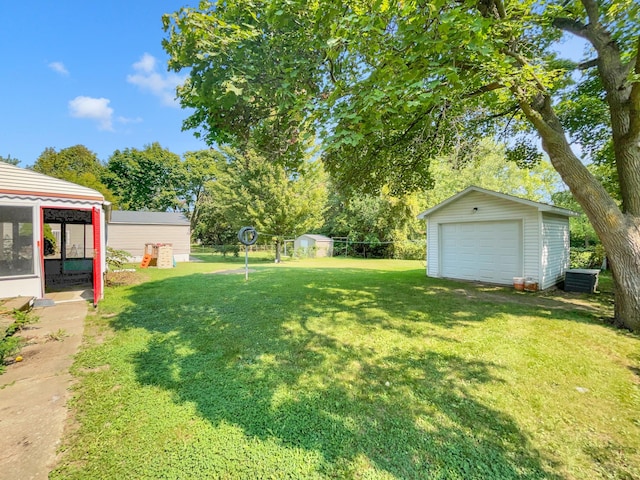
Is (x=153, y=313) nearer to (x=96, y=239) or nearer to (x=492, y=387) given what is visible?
(x=96, y=239)

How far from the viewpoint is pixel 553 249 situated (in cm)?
852

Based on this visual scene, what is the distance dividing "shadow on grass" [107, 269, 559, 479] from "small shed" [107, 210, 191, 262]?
11.8 m

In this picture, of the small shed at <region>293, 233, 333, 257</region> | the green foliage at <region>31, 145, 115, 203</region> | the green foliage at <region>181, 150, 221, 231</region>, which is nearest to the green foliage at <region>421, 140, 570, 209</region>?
the small shed at <region>293, 233, 333, 257</region>

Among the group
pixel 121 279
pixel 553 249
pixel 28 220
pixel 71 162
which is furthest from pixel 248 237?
pixel 71 162

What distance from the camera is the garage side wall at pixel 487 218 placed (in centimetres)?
782

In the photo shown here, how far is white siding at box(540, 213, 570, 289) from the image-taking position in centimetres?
789

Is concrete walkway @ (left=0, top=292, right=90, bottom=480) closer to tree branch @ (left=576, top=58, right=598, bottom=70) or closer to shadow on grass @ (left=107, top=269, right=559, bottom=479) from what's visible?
shadow on grass @ (left=107, top=269, right=559, bottom=479)

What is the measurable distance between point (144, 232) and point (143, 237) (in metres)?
0.29

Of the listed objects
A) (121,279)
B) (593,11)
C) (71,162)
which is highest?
(71,162)

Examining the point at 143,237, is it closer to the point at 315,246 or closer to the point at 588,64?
the point at 315,246

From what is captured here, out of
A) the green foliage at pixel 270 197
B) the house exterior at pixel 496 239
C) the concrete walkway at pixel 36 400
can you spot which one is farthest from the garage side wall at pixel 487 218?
the concrete walkway at pixel 36 400

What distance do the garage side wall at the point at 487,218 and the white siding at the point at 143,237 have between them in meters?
13.8

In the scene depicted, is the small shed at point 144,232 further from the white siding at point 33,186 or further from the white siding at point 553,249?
the white siding at point 553,249

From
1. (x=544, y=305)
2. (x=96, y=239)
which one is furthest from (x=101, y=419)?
(x=544, y=305)
